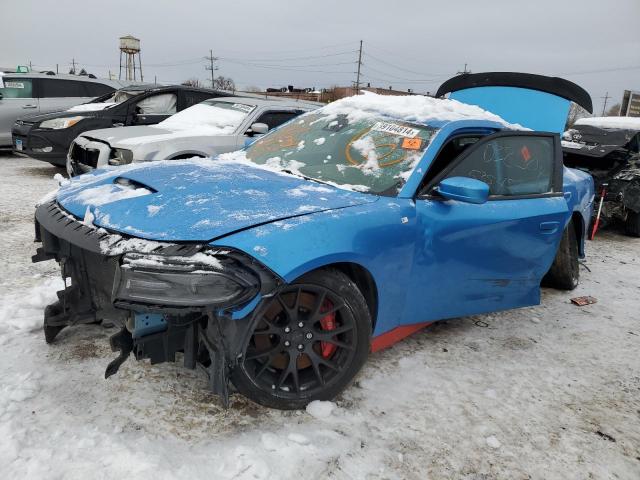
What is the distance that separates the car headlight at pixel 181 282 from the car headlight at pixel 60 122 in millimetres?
7042

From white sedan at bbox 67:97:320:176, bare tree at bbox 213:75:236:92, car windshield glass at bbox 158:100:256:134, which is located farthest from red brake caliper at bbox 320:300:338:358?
bare tree at bbox 213:75:236:92

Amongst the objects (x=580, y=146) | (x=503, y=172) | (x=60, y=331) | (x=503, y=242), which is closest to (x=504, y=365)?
(x=503, y=242)

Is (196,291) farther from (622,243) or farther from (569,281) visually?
(622,243)

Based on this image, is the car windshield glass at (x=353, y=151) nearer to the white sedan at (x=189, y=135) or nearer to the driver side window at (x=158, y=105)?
the white sedan at (x=189, y=135)

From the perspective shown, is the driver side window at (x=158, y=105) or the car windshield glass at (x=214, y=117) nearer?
the car windshield glass at (x=214, y=117)

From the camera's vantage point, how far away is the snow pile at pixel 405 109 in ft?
10.7

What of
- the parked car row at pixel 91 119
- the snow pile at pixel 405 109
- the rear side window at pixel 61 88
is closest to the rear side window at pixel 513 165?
the snow pile at pixel 405 109

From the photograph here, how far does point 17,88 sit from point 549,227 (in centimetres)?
1062

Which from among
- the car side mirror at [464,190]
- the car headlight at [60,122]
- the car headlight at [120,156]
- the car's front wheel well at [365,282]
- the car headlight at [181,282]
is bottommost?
the car's front wheel well at [365,282]

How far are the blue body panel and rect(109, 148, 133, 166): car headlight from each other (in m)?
4.08

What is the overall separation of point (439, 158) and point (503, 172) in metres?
0.61

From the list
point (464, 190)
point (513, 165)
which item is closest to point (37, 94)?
point (513, 165)

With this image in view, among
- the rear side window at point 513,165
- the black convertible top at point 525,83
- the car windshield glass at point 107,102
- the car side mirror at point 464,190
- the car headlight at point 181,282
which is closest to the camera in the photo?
the car headlight at point 181,282

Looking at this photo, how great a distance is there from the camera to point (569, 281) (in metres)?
4.64
